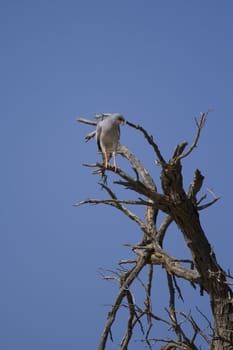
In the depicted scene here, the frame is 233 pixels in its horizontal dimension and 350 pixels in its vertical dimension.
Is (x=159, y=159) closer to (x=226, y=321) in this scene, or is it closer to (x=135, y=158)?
(x=226, y=321)

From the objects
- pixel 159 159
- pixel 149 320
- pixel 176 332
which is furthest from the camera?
pixel 149 320

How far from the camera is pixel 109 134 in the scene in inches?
263

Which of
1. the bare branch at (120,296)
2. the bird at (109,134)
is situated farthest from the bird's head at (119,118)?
the bare branch at (120,296)

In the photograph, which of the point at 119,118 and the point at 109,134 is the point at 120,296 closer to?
the point at 109,134

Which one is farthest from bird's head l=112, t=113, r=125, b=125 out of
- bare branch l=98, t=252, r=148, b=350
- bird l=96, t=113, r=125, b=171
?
bare branch l=98, t=252, r=148, b=350

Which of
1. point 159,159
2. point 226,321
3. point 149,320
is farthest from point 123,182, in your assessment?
point 149,320

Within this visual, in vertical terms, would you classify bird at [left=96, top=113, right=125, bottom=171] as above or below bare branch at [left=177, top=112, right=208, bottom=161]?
above

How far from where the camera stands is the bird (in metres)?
6.59

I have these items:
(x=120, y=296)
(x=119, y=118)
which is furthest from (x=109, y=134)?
(x=120, y=296)

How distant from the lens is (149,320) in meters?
6.42

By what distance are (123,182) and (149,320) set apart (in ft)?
7.09

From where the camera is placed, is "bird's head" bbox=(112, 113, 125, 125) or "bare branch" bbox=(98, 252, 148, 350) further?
"bird's head" bbox=(112, 113, 125, 125)

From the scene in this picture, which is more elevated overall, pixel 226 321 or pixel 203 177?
pixel 203 177

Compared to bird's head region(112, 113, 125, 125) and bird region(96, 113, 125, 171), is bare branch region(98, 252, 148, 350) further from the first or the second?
bird's head region(112, 113, 125, 125)
